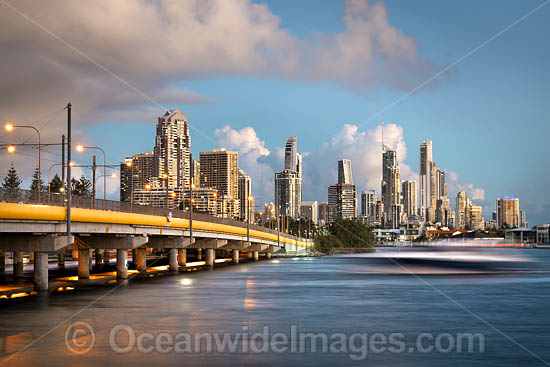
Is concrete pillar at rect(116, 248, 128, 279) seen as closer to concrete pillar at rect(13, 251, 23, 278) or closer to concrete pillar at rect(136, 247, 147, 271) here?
concrete pillar at rect(13, 251, 23, 278)

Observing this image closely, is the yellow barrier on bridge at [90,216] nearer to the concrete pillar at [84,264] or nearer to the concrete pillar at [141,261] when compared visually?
the concrete pillar at [84,264]

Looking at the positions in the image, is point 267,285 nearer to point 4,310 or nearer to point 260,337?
point 4,310

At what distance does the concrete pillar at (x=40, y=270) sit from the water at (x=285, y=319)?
332 centimetres

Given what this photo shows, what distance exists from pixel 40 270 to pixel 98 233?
52.5 ft

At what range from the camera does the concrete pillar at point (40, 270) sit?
57531 millimetres

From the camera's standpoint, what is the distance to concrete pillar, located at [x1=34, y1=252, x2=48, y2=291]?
189 feet

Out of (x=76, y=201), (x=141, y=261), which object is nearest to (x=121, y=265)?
(x=141, y=261)

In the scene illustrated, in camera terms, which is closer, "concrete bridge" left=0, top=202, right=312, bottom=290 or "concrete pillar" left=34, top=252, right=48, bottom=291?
"concrete bridge" left=0, top=202, right=312, bottom=290

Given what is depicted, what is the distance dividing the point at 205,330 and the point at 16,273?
199 ft

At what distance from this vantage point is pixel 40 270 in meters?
58.0

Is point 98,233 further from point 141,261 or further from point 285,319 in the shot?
point 285,319

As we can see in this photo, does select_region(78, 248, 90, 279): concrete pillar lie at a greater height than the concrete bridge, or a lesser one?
lesser


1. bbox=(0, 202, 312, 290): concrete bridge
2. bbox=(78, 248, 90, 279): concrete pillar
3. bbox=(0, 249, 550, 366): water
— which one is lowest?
bbox=(0, 249, 550, 366): water

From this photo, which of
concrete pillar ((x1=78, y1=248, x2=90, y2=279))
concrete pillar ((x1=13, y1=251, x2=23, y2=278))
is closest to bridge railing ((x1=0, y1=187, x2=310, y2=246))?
concrete pillar ((x1=78, y1=248, x2=90, y2=279))
